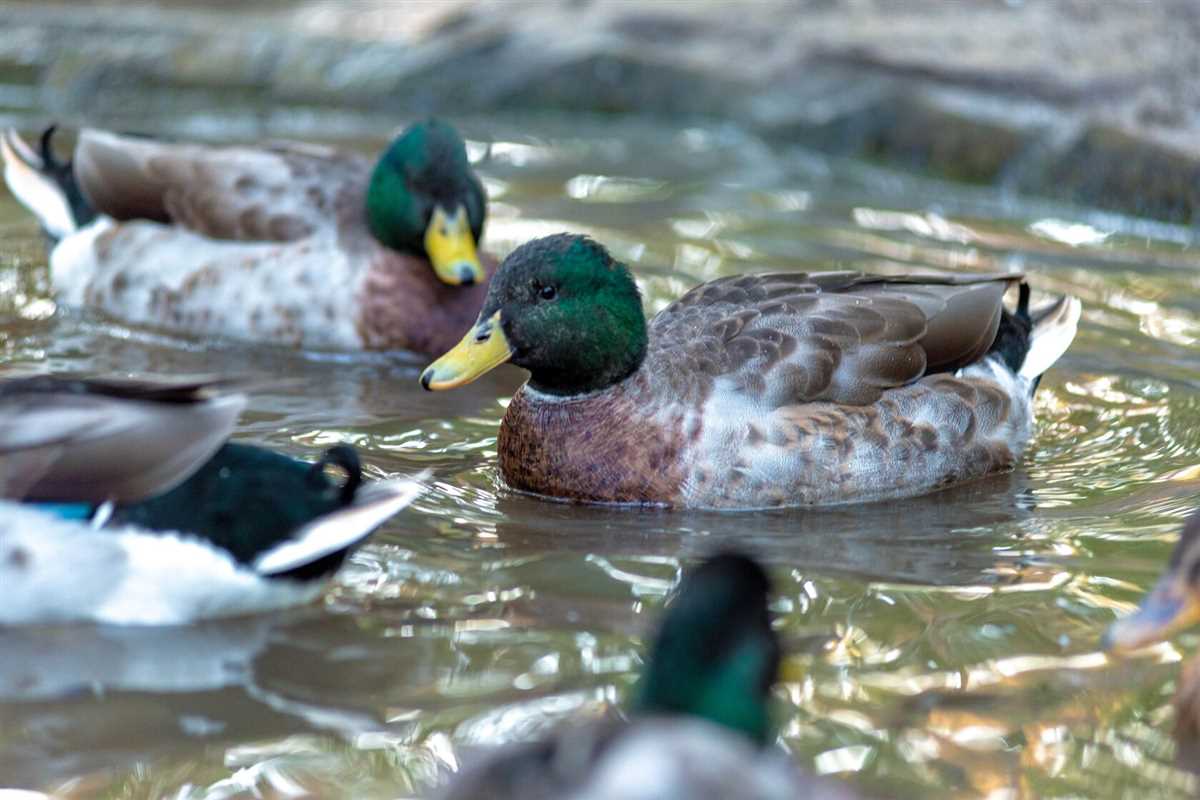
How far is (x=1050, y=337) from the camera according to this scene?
251 inches

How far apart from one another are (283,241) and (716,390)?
8.93ft

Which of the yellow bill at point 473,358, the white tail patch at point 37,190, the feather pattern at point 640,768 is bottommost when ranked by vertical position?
the white tail patch at point 37,190

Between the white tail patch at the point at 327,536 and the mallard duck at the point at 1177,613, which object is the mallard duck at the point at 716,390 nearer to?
the white tail patch at the point at 327,536

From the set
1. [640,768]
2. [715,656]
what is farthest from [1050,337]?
[640,768]

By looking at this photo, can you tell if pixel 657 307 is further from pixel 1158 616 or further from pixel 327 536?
pixel 1158 616

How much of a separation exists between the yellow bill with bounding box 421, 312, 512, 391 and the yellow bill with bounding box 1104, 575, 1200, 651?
7.37 ft

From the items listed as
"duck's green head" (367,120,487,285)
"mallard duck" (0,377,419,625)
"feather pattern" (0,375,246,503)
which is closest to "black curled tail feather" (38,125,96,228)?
"duck's green head" (367,120,487,285)

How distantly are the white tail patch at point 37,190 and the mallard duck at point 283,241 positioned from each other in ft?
0.49

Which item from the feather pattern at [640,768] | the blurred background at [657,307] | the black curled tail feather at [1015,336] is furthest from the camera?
the black curled tail feather at [1015,336]

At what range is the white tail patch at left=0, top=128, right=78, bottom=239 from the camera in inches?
321

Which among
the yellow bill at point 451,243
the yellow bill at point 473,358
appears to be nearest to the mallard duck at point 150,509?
the yellow bill at point 473,358

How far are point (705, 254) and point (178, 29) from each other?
5.27 m

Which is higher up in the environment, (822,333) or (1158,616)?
(1158,616)

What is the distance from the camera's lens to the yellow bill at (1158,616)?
3.91m
